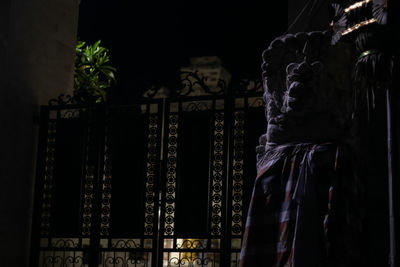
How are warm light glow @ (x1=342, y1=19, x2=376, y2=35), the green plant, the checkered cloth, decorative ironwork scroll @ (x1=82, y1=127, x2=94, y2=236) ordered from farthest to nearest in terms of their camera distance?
1. the green plant
2. decorative ironwork scroll @ (x1=82, y1=127, x2=94, y2=236)
3. the checkered cloth
4. warm light glow @ (x1=342, y1=19, x2=376, y2=35)

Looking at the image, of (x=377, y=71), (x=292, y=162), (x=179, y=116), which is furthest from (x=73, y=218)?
(x=377, y=71)

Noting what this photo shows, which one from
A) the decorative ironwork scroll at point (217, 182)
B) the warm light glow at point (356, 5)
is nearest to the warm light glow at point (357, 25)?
the warm light glow at point (356, 5)

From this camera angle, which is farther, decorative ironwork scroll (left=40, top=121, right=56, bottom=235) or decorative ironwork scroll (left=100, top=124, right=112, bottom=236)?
decorative ironwork scroll (left=40, top=121, right=56, bottom=235)

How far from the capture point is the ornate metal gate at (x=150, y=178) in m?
5.98

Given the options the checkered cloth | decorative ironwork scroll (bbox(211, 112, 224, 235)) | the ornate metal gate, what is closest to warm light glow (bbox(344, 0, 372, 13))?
the checkered cloth

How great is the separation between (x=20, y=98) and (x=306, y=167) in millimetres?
4551

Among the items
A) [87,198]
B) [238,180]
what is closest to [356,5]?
[238,180]

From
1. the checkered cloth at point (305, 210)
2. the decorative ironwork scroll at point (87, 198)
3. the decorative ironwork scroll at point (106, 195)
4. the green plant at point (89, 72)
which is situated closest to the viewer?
the checkered cloth at point (305, 210)

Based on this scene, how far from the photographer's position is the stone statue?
309cm

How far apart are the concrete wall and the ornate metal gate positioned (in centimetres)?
14

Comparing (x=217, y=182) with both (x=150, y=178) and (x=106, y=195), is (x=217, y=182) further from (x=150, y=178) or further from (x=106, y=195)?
(x=106, y=195)

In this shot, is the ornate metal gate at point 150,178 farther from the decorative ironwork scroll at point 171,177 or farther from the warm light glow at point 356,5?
the warm light glow at point 356,5

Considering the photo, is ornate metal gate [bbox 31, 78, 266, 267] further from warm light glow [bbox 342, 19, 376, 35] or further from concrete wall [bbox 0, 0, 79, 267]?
warm light glow [bbox 342, 19, 376, 35]

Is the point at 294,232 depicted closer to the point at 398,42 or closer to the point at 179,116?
the point at 398,42
